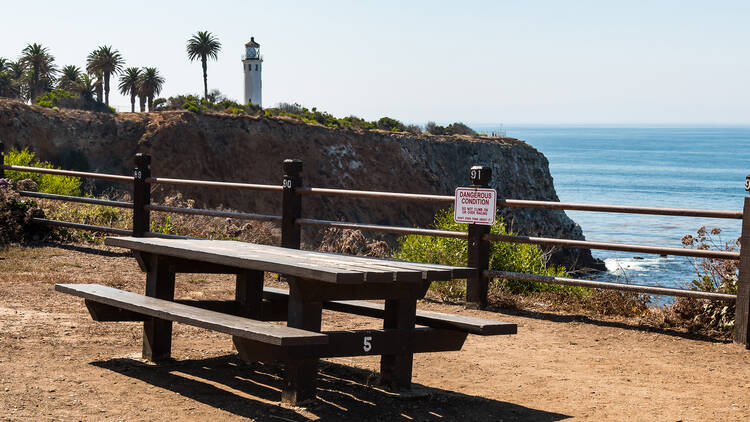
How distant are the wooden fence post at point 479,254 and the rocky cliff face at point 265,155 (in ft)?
119

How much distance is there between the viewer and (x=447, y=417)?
4.82 meters

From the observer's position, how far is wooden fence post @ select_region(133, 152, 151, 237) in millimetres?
11367

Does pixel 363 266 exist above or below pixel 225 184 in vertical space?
below

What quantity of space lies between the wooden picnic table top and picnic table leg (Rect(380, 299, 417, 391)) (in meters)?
0.26

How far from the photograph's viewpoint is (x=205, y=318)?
15.6 feet

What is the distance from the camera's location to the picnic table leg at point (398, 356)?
200 inches

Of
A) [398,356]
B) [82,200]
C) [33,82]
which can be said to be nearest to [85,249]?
[82,200]

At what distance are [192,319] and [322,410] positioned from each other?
2.94 ft

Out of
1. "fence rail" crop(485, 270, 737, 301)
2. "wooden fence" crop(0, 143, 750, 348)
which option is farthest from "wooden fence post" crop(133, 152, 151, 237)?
"fence rail" crop(485, 270, 737, 301)

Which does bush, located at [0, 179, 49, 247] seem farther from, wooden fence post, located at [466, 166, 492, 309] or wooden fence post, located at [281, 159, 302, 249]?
wooden fence post, located at [466, 166, 492, 309]

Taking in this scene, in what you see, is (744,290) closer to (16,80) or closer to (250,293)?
(250,293)

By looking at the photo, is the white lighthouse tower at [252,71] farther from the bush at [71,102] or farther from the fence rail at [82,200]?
the fence rail at [82,200]

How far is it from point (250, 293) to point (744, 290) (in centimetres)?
411

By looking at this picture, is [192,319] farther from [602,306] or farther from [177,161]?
[177,161]
